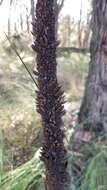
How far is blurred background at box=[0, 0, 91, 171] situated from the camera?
271cm

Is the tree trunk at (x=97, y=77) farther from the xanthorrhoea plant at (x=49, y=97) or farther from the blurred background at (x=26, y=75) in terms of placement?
the xanthorrhoea plant at (x=49, y=97)

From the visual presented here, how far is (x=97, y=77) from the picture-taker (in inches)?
104

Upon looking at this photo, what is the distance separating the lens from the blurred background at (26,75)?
8.89 ft

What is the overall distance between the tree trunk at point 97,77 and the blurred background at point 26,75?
0.15 metres

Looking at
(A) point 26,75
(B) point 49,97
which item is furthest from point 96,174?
(A) point 26,75

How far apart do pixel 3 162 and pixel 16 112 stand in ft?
2.21

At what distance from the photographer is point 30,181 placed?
8.34 feet

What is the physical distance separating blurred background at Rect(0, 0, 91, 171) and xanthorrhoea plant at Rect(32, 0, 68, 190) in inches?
22.5

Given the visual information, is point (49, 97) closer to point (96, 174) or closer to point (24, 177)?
point (96, 174)

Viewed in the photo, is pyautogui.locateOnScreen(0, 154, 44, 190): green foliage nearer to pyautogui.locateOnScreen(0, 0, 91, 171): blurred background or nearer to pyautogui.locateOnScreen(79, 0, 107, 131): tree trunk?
pyautogui.locateOnScreen(0, 0, 91, 171): blurred background

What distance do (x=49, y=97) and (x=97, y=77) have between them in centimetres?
87

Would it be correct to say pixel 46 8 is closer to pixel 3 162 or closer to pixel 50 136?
pixel 50 136

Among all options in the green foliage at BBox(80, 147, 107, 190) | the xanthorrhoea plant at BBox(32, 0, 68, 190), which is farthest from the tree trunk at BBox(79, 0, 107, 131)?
the xanthorrhoea plant at BBox(32, 0, 68, 190)

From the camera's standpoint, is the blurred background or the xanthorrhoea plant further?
the blurred background
